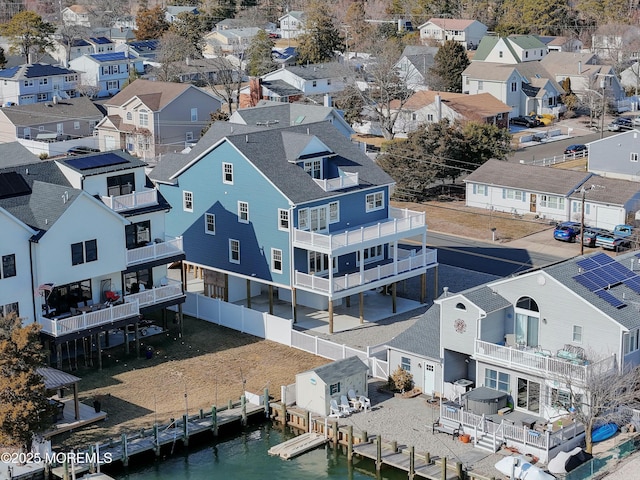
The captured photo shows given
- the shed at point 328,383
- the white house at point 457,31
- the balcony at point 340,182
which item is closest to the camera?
the shed at point 328,383

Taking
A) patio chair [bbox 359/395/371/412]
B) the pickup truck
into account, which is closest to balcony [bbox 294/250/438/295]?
patio chair [bbox 359/395/371/412]

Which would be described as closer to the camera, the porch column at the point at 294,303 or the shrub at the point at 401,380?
the shrub at the point at 401,380

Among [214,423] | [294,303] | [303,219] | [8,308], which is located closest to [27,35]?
[303,219]

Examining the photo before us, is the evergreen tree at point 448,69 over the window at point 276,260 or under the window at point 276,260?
over

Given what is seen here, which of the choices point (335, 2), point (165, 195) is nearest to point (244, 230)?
point (165, 195)

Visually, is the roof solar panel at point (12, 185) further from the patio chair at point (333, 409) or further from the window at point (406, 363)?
the window at point (406, 363)

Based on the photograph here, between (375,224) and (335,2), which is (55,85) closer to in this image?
(375,224)

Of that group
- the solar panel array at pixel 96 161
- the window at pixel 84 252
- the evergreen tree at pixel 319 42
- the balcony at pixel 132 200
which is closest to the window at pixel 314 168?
the balcony at pixel 132 200
